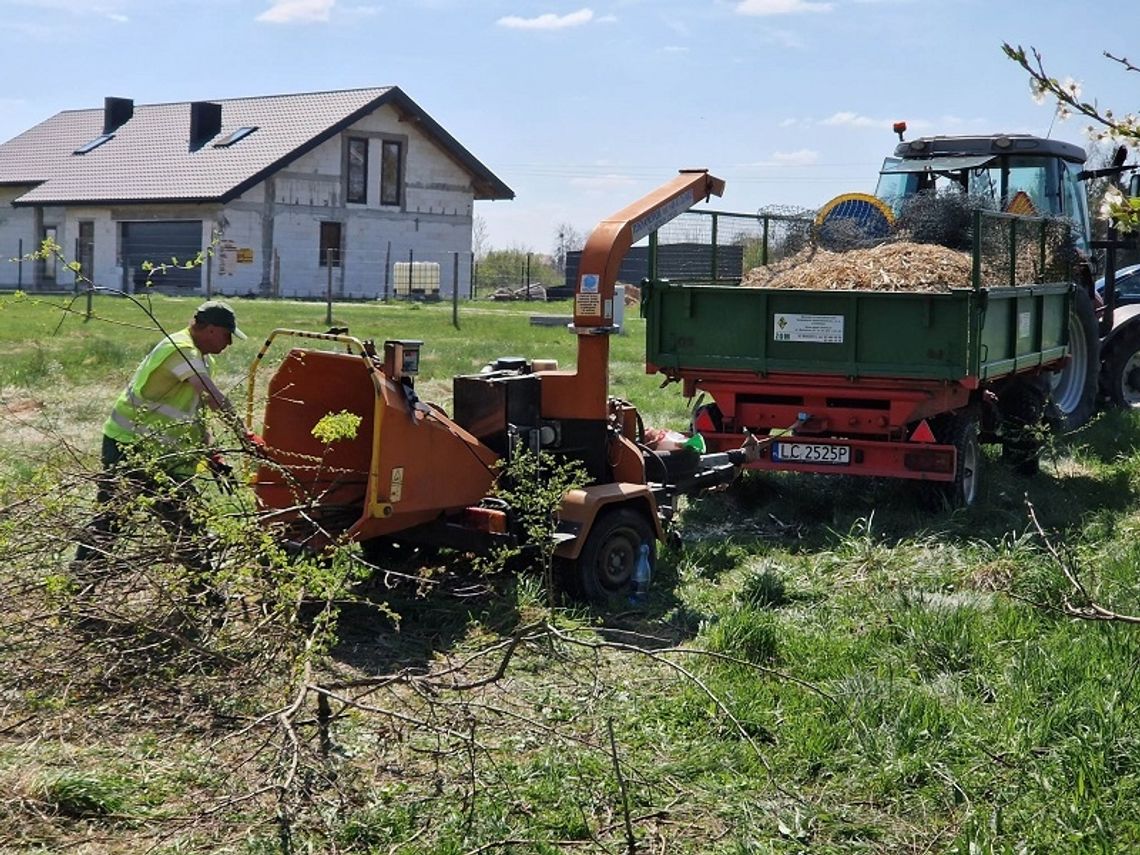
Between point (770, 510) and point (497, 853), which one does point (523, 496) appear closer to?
point (497, 853)

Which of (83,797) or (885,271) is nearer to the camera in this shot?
(83,797)

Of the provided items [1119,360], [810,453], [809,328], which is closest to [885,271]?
[809,328]

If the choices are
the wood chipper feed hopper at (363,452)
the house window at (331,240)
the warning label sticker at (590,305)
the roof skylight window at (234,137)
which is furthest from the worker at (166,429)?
the roof skylight window at (234,137)

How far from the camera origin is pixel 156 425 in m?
6.55

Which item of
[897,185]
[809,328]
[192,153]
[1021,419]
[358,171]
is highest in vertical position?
[192,153]

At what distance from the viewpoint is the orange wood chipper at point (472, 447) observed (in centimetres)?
675

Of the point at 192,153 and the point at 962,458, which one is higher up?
the point at 192,153

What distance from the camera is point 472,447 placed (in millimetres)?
7133

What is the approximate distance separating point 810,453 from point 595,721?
180 inches

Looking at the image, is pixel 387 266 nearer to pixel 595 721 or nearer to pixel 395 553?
pixel 395 553

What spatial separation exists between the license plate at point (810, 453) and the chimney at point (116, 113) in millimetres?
39763

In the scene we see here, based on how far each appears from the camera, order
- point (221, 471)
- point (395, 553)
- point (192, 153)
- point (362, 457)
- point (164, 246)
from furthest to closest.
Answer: point (192, 153) < point (164, 246) < point (395, 553) < point (362, 457) < point (221, 471)

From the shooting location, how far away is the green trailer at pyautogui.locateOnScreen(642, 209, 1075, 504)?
9.35 meters

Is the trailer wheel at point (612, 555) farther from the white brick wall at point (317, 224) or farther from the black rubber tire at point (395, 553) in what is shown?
the white brick wall at point (317, 224)
